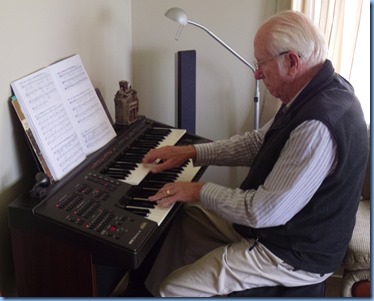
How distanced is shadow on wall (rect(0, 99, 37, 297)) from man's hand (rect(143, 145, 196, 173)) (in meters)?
0.44

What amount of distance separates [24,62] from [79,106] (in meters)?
0.30

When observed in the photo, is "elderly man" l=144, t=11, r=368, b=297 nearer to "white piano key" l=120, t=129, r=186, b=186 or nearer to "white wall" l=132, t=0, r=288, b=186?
"white piano key" l=120, t=129, r=186, b=186

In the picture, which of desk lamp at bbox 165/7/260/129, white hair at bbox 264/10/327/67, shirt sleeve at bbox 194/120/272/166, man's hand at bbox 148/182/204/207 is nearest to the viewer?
white hair at bbox 264/10/327/67

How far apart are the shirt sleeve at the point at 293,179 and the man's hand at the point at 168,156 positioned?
47 cm

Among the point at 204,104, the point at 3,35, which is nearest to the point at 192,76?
the point at 204,104

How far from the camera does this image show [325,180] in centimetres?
148

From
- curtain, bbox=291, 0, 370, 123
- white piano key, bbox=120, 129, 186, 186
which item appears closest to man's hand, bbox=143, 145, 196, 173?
white piano key, bbox=120, 129, 186, 186

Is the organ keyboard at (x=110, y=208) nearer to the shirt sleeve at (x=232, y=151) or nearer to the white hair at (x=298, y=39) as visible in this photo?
the shirt sleeve at (x=232, y=151)

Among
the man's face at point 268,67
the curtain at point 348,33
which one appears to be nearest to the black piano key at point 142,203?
the man's face at point 268,67

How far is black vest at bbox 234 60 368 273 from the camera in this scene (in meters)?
1.45

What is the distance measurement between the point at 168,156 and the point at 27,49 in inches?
26.1

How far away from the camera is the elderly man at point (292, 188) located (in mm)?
1427

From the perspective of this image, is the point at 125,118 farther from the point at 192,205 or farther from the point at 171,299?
the point at 171,299

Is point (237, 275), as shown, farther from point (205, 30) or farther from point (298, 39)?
point (205, 30)
